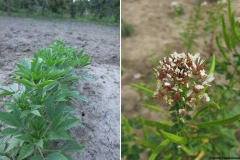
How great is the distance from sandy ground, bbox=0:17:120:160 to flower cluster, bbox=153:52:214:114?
33.6 inches

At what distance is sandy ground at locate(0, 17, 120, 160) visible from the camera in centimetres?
178

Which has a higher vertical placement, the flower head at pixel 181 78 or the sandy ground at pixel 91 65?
the flower head at pixel 181 78

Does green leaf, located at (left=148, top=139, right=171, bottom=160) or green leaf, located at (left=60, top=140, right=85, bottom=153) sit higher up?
green leaf, located at (left=148, top=139, right=171, bottom=160)

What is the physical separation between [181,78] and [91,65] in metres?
2.24

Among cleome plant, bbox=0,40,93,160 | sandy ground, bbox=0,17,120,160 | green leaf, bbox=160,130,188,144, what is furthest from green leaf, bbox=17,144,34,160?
green leaf, bbox=160,130,188,144

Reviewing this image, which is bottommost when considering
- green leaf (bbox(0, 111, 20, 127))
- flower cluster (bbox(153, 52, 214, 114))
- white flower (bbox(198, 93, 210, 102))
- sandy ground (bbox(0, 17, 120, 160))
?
sandy ground (bbox(0, 17, 120, 160))

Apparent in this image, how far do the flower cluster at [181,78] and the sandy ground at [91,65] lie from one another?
0.85 metres

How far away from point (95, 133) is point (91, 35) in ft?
9.09

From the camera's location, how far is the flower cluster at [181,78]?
3.00ft

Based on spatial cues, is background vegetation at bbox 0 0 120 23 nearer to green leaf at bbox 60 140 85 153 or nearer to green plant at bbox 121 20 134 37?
green plant at bbox 121 20 134 37

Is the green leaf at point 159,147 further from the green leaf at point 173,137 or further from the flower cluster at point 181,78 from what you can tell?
the flower cluster at point 181,78

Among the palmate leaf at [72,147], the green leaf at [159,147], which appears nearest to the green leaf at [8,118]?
the palmate leaf at [72,147]

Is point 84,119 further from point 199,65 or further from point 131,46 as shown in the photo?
point 199,65

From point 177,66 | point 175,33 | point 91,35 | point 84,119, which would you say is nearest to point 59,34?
point 91,35
